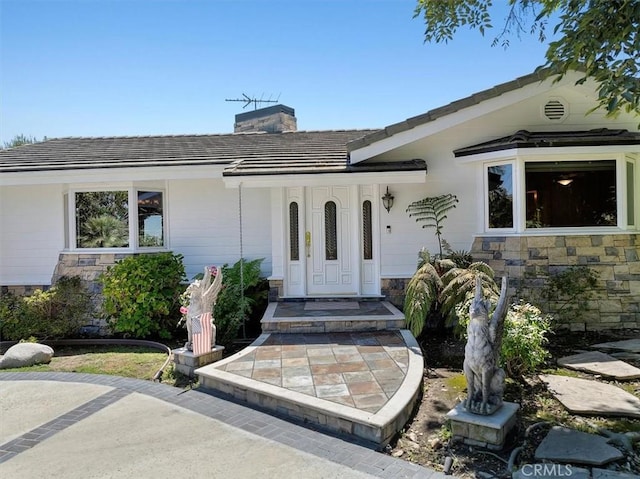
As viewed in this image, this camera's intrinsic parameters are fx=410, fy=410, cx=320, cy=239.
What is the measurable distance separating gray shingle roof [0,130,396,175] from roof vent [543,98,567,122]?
3346 mm

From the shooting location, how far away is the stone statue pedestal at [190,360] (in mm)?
6195

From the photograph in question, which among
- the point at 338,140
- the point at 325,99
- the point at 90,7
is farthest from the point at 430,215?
the point at 90,7

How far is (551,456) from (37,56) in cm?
1188

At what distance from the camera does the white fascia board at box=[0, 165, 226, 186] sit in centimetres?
938

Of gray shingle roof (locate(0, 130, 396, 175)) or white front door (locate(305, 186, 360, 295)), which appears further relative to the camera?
white front door (locate(305, 186, 360, 295))

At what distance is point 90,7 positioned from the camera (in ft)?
27.5

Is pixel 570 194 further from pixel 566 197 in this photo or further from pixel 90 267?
pixel 90 267

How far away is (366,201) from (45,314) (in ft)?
24.1

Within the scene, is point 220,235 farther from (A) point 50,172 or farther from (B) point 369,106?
(B) point 369,106

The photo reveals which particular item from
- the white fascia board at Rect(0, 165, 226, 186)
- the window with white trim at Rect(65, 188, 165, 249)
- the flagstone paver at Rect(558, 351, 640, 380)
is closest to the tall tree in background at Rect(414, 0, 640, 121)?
the flagstone paver at Rect(558, 351, 640, 380)

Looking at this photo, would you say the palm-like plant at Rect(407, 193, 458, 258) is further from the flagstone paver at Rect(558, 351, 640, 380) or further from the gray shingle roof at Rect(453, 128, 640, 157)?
the flagstone paver at Rect(558, 351, 640, 380)

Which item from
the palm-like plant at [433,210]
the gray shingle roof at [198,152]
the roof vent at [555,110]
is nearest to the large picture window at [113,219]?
the gray shingle roof at [198,152]

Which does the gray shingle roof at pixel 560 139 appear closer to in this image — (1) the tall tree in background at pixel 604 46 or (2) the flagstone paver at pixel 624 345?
(1) the tall tree in background at pixel 604 46

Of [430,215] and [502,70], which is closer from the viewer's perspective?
[430,215]
